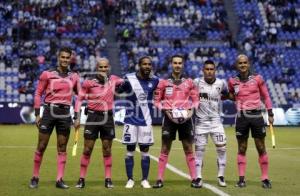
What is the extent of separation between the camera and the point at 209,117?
33.8ft

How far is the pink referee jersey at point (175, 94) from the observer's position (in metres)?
10.1

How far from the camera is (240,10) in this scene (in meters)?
41.6

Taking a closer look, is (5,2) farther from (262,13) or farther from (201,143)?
(201,143)

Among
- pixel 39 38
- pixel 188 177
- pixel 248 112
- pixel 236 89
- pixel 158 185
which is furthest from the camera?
pixel 39 38

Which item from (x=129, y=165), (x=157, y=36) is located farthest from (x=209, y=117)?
(x=157, y=36)

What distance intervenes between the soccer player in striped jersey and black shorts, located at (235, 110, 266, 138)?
5.23 feet

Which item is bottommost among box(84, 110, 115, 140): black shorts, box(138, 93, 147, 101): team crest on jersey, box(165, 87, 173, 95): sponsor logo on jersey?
box(84, 110, 115, 140): black shorts

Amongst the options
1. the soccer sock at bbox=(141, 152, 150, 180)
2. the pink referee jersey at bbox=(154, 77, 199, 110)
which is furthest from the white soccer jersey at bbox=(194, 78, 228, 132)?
the soccer sock at bbox=(141, 152, 150, 180)

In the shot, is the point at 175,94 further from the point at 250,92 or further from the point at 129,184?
the point at 129,184

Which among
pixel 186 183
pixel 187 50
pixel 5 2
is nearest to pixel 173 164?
pixel 186 183

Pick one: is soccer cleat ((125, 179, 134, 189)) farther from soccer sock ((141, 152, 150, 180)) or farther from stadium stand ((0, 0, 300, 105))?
stadium stand ((0, 0, 300, 105))

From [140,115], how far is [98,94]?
2.73 ft

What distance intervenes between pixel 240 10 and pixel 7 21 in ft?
54.1

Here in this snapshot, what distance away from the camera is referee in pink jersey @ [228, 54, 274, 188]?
1019 centimetres
